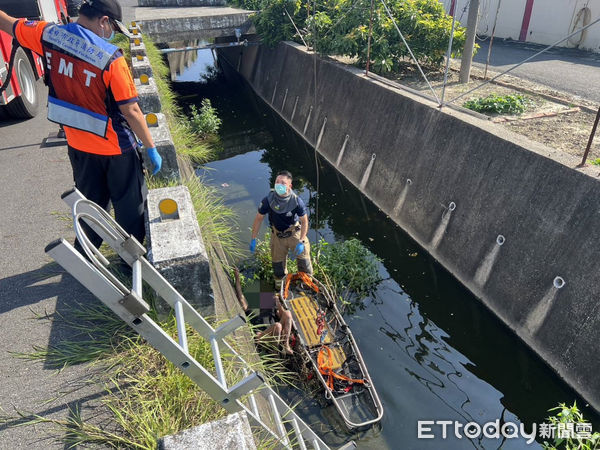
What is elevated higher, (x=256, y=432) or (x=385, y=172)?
(x=256, y=432)

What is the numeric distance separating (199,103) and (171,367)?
66.2ft

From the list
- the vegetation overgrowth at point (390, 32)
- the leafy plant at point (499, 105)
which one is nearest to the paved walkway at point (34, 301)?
the leafy plant at point (499, 105)

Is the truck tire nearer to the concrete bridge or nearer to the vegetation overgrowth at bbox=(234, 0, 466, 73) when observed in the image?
the vegetation overgrowth at bbox=(234, 0, 466, 73)

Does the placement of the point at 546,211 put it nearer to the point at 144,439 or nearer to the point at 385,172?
the point at 385,172

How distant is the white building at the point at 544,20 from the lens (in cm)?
1914

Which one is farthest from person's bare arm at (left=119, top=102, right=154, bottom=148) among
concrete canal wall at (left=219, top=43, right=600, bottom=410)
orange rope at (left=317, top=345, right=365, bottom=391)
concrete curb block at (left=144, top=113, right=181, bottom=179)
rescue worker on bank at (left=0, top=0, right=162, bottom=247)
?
concrete canal wall at (left=219, top=43, right=600, bottom=410)

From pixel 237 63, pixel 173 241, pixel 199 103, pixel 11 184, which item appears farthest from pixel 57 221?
pixel 237 63

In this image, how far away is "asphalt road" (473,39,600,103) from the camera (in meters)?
13.2

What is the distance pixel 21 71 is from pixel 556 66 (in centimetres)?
1755

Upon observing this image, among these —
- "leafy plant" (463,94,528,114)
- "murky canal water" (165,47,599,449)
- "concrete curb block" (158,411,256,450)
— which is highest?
"leafy plant" (463,94,528,114)

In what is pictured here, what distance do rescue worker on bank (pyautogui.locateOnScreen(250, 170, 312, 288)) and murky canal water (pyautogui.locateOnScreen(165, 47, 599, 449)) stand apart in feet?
5.65

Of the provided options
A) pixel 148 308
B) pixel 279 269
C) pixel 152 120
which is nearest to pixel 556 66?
pixel 279 269

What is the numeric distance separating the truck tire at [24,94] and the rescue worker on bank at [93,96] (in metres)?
6.19

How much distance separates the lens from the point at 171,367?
366 centimetres
